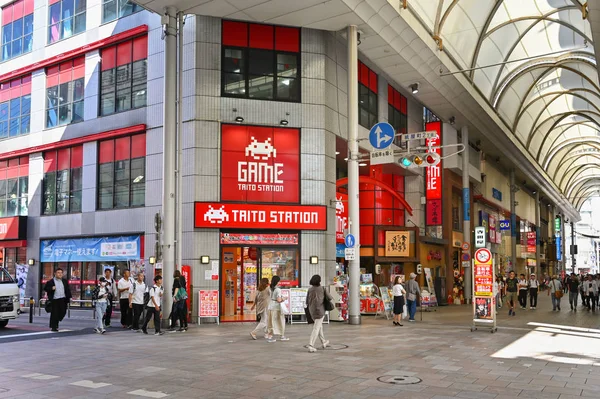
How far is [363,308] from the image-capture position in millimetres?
22766

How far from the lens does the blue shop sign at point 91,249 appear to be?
22.2 meters

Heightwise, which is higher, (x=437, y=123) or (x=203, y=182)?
(x=437, y=123)

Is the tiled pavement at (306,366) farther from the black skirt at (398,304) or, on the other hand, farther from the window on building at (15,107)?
the window on building at (15,107)

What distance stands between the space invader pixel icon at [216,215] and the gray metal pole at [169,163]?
134 centimetres

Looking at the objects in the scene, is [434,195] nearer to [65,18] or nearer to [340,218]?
[340,218]

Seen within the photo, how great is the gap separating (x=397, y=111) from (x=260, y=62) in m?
11.0

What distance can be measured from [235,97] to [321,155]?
3808 millimetres

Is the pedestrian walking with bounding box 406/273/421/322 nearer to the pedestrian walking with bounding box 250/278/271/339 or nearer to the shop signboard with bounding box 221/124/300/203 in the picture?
the shop signboard with bounding box 221/124/300/203

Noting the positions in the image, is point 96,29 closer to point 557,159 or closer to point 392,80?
point 392,80

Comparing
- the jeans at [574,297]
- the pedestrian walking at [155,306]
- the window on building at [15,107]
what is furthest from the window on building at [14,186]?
the jeans at [574,297]

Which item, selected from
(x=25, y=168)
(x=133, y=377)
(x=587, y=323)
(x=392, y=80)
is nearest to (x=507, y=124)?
(x=392, y=80)

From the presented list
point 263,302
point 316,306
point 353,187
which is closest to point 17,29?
point 353,187

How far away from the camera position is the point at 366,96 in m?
26.0

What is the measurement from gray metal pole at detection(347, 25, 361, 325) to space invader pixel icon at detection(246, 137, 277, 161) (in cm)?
298
